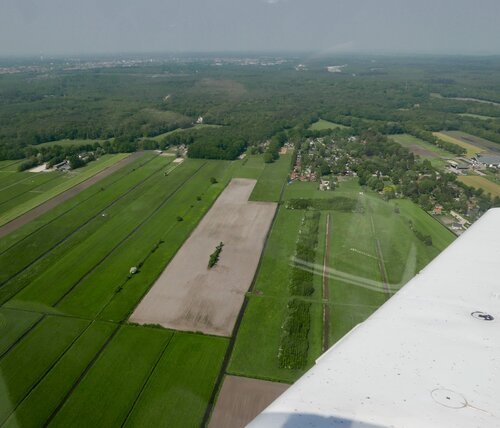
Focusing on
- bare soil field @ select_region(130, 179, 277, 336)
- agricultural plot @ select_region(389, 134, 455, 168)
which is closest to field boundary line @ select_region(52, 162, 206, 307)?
bare soil field @ select_region(130, 179, 277, 336)

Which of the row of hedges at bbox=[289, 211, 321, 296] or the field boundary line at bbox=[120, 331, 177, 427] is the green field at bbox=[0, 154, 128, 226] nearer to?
the field boundary line at bbox=[120, 331, 177, 427]

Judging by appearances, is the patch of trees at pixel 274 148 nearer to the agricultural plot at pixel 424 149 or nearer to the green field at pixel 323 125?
the green field at pixel 323 125

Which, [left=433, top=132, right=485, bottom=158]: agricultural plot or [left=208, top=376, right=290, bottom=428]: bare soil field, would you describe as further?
[left=433, top=132, right=485, bottom=158]: agricultural plot

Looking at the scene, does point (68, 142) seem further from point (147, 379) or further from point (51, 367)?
point (147, 379)

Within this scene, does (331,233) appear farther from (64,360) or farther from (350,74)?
(350,74)

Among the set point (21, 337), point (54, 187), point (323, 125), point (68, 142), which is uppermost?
point (21, 337)

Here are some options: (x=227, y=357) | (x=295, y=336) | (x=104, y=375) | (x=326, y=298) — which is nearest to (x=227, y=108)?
(x=326, y=298)
